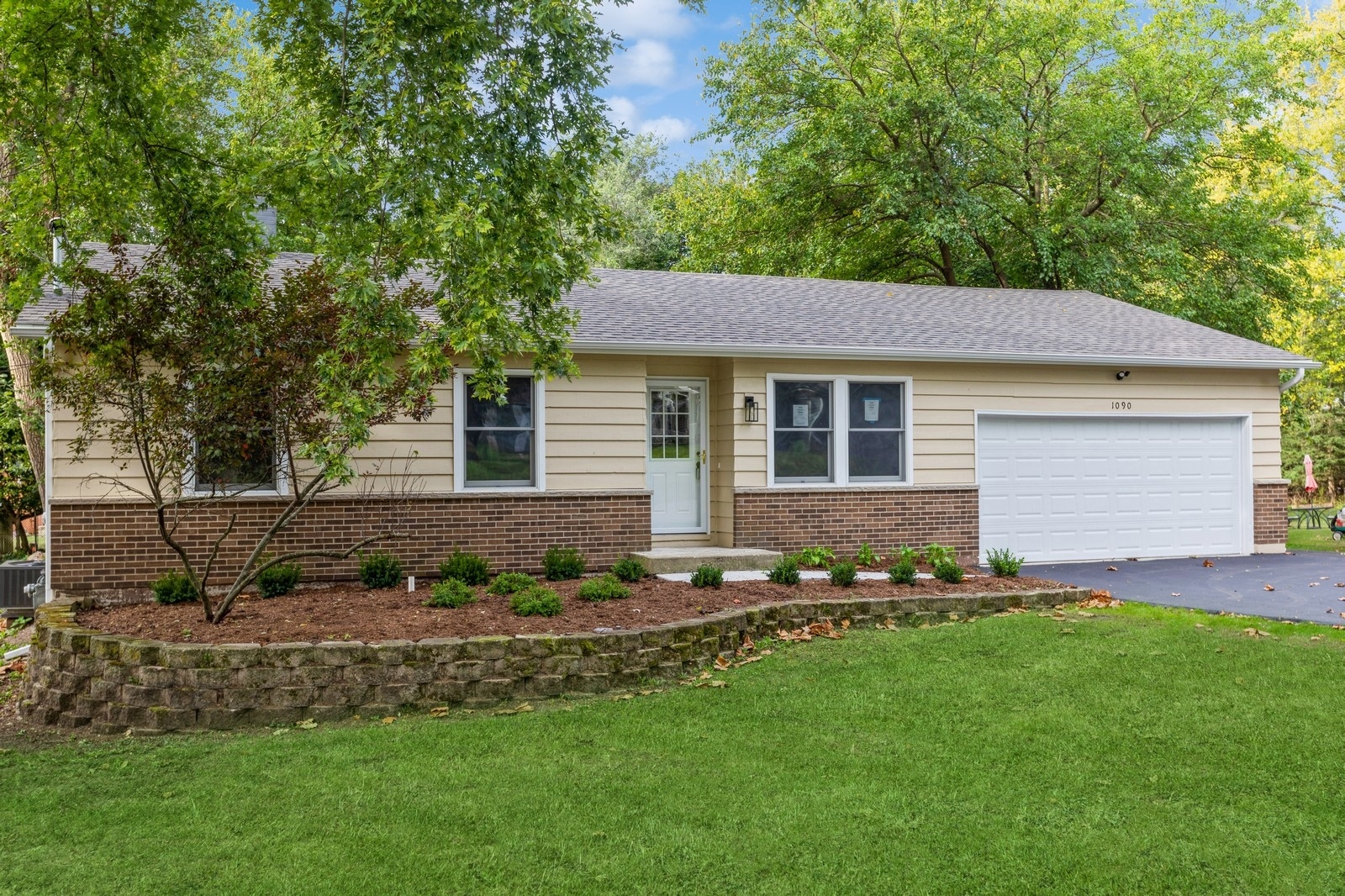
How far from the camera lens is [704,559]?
11.3 m

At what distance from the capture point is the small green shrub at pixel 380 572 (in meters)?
10.0

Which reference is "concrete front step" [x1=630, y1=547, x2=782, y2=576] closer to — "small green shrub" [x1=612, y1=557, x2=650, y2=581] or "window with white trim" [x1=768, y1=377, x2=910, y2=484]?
"small green shrub" [x1=612, y1=557, x2=650, y2=581]

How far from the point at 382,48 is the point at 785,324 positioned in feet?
21.3

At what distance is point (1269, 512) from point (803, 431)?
7.22 m

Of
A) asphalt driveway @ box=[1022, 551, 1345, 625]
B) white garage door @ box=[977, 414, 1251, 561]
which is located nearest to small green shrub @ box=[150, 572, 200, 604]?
asphalt driveway @ box=[1022, 551, 1345, 625]

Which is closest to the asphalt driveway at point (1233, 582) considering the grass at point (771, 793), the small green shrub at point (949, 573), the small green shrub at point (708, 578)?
the small green shrub at point (949, 573)

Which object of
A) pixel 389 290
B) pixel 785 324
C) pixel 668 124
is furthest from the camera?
pixel 668 124

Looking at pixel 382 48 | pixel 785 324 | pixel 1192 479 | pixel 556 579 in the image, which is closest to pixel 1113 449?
pixel 1192 479

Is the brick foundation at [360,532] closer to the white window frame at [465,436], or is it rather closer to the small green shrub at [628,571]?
the white window frame at [465,436]

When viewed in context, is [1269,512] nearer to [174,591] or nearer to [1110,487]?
[1110,487]

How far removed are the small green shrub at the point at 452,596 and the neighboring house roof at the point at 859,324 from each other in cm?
340

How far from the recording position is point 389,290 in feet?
38.5

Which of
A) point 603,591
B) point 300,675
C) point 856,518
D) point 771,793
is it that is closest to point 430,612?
point 603,591

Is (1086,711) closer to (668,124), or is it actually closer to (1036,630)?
(1036,630)
